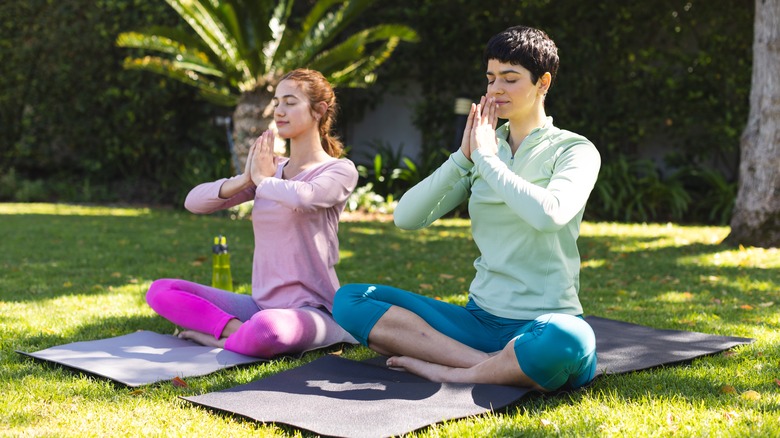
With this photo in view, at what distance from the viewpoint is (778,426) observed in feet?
9.04

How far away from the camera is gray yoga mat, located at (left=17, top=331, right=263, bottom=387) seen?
11.5 feet

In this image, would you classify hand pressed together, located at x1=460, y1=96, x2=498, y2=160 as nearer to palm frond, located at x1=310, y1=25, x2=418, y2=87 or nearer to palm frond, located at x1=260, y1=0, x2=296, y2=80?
palm frond, located at x1=310, y1=25, x2=418, y2=87

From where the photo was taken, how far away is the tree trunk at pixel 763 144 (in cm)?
769

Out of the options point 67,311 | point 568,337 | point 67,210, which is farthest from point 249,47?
point 568,337

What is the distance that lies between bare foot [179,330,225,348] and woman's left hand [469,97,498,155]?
164cm

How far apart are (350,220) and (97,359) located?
7.18 metres

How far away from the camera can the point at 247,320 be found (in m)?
4.10

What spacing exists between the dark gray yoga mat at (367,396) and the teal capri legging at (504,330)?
0.16m

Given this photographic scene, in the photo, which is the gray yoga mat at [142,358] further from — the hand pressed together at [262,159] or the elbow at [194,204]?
the hand pressed together at [262,159]

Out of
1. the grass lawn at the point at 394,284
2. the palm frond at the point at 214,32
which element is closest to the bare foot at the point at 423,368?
the grass lawn at the point at 394,284

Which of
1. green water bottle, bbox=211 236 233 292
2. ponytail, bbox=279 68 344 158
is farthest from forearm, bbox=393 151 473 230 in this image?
green water bottle, bbox=211 236 233 292

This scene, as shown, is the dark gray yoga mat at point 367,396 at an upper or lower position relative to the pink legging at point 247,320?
lower

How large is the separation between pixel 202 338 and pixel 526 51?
2.07 metres

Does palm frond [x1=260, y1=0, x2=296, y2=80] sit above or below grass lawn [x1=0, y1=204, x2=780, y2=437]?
above
